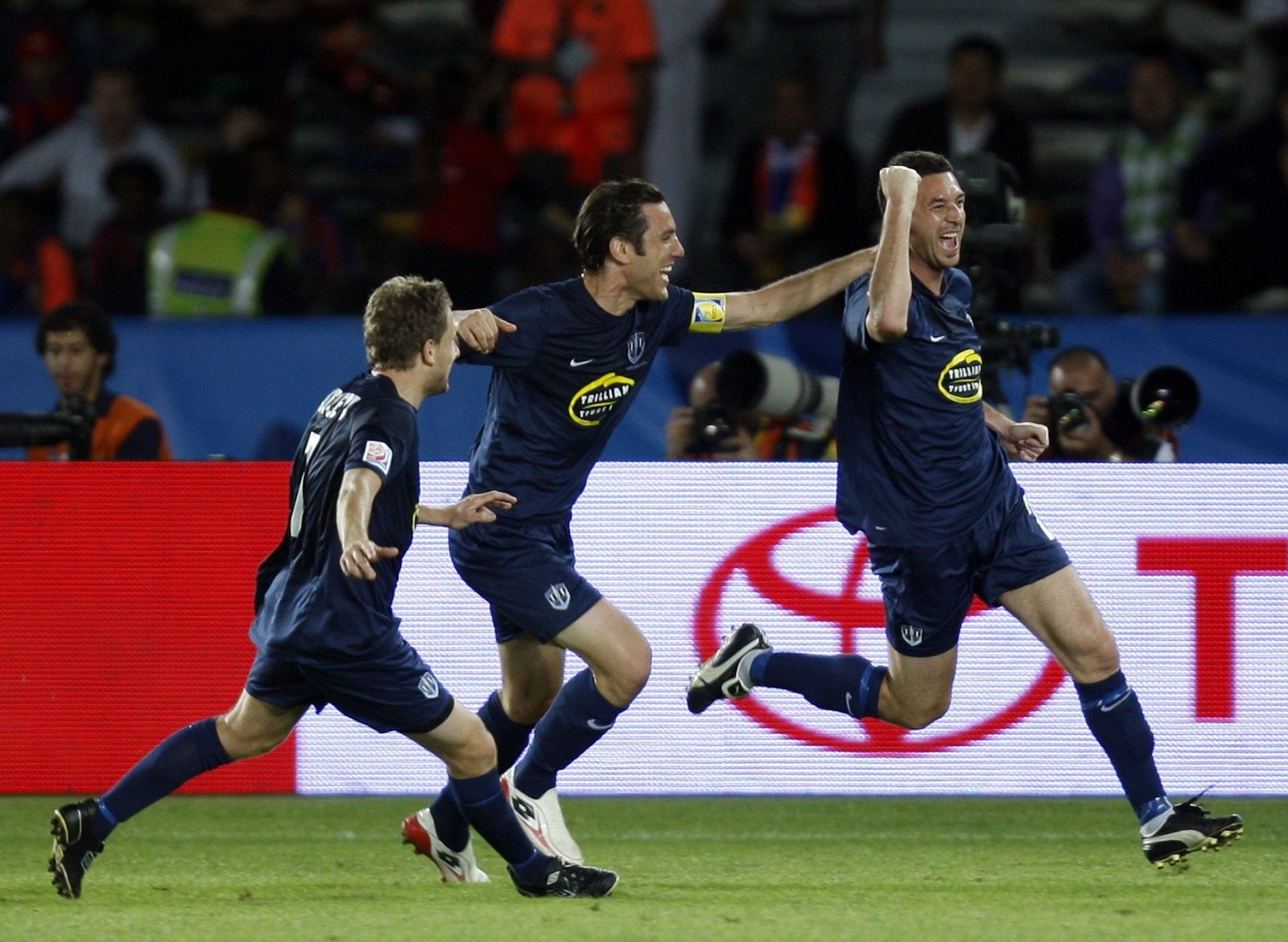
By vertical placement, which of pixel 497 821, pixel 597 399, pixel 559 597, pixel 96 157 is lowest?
pixel 497 821

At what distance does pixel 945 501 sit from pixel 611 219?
1.15m

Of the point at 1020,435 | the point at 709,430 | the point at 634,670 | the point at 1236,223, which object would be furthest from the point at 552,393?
the point at 1236,223

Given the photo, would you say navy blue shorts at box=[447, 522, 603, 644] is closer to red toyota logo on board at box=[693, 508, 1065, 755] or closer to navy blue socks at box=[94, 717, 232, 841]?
navy blue socks at box=[94, 717, 232, 841]

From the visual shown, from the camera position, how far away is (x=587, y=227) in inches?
224

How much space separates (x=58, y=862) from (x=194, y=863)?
2.74 ft

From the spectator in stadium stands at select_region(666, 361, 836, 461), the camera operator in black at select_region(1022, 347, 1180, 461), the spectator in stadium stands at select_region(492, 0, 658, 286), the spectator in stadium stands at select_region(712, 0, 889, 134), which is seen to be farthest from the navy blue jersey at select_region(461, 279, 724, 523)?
the spectator in stadium stands at select_region(712, 0, 889, 134)

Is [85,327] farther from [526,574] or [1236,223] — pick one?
[1236,223]

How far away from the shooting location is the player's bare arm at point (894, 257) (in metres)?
5.36

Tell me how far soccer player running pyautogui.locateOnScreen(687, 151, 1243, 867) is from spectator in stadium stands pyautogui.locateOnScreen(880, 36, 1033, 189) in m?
3.94

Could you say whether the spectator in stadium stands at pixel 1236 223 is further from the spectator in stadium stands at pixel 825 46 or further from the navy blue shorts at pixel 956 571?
the navy blue shorts at pixel 956 571

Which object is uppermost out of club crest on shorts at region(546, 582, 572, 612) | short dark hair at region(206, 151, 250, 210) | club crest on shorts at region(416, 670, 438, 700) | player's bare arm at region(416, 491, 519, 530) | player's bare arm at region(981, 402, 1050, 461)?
short dark hair at region(206, 151, 250, 210)

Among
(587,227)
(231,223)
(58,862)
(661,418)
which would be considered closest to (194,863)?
(58,862)

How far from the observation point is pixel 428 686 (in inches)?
A: 202

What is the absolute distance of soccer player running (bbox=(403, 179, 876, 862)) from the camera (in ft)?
18.3
